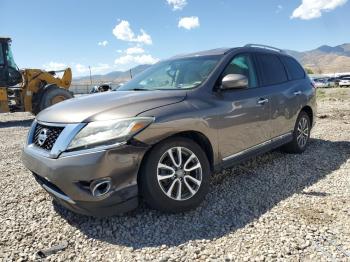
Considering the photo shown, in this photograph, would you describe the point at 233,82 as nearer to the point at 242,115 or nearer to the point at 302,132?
the point at 242,115

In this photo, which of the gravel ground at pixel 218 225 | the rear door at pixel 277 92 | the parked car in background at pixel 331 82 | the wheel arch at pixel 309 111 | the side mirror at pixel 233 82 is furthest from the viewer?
the parked car in background at pixel 331 82

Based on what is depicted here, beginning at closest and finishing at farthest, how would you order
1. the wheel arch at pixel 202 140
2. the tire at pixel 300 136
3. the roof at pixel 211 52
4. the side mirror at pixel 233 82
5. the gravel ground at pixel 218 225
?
the gravel ground at pixel 218 225 → the wheel arch at pixel 202 140 → the side mirror at pixel 233 82 → the roof at pixel 211 52 → the tire at pixel 300 136

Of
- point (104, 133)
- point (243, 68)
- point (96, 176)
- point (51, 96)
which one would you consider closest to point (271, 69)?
point (243, 68)

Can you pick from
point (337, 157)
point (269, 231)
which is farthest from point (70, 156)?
point (337, 157)

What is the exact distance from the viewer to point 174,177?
10.7 feet

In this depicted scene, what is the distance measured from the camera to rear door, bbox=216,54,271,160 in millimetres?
3765

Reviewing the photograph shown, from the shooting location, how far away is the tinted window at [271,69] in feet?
15.6

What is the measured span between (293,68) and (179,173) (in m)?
3.44

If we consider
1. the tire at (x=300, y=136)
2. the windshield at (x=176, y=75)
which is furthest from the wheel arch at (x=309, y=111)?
the windshield at (x=176, y=75)

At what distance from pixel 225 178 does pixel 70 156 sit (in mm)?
2279

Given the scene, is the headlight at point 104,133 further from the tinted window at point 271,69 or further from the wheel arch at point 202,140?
the tinted window at point 271,69

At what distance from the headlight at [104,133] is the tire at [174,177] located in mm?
312

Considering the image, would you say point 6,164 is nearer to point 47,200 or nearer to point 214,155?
point 47,200

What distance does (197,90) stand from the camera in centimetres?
362
